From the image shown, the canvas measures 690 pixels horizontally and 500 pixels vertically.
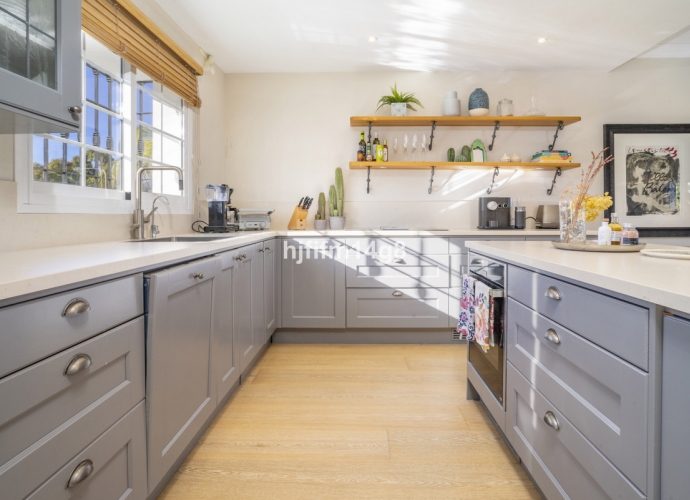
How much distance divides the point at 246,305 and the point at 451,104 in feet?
8.32

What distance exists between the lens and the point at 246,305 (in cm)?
238

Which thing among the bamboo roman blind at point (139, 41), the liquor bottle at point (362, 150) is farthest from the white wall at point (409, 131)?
the bamboo roman blind at point (139, 41)

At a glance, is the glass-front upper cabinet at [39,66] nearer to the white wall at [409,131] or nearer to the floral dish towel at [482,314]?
the floral dish towel at [482,314]

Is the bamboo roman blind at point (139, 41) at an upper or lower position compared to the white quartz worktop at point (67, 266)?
upper

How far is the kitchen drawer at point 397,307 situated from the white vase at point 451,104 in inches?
63.1

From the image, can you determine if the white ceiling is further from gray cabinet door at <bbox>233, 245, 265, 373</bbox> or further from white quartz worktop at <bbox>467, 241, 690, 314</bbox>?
white quartz worktop at <bbox>467, 241, 690, 314</bbox>

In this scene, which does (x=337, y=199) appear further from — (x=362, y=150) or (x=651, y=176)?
(x=651, y=176)

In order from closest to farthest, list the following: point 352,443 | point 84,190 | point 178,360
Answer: point 178,360, point 352,443, point 84,190

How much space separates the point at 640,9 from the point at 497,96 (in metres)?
1.21

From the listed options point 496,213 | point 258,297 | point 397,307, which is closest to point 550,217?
point 496,213

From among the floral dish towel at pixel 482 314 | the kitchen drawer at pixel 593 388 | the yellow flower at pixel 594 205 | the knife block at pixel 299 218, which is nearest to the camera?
the kitchen drawer at pixel 593 388

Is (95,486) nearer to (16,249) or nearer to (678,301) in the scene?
(16,249)

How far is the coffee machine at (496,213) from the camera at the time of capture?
3.55m

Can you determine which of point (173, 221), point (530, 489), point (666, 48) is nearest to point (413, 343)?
point (530, 489)
